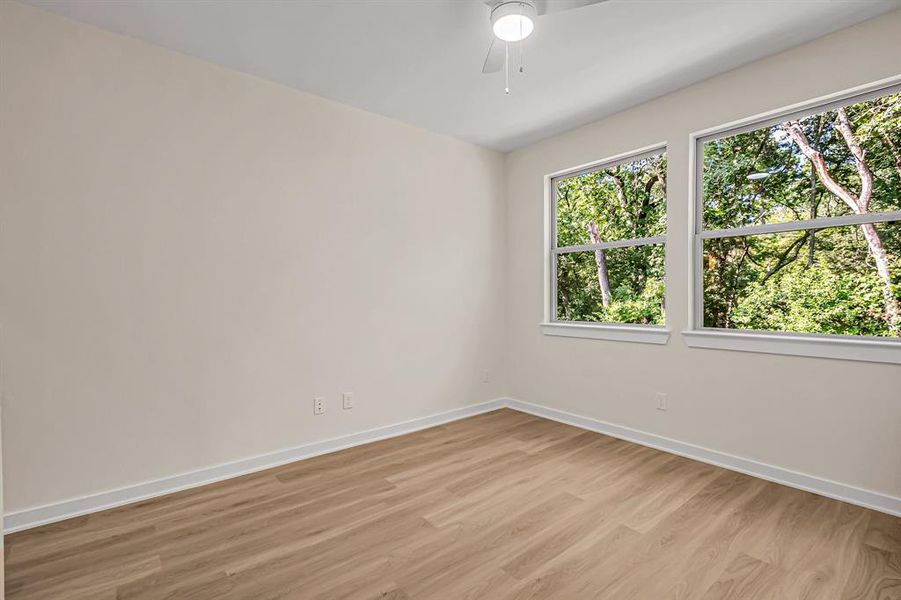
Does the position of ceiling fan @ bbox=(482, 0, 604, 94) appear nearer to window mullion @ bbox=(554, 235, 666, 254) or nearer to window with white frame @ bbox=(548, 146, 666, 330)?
window with white frame @ bbox=(548, 146, 666, 330)

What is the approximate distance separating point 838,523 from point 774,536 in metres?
0.41

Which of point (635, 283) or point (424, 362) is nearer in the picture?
point (635, 283)

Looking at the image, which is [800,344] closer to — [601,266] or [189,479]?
[601,266]

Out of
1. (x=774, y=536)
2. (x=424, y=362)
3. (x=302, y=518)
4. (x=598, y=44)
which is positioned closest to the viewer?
(x=774, y=536)

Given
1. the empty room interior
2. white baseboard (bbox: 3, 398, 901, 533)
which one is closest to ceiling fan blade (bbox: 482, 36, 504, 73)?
the empty room interior

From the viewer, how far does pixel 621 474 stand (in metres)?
2.78

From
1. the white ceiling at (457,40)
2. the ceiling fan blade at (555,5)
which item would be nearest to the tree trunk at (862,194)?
the white ceiling at (457,40)

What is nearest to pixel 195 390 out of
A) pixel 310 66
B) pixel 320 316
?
pixel 320 316

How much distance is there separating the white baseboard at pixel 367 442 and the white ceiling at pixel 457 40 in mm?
2442

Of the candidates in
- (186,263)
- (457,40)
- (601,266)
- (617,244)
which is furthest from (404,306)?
(457,40)

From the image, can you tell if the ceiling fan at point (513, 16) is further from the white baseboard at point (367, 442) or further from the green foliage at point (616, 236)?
the white baseboard at point (367, 442)

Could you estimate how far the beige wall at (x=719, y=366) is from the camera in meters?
2.35

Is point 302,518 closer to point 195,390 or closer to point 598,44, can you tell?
point 195,390

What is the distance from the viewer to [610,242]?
12.1ft
